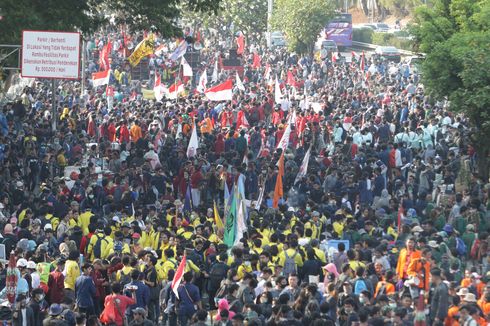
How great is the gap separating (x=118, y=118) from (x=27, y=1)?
4.80 m

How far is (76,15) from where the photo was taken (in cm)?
3152

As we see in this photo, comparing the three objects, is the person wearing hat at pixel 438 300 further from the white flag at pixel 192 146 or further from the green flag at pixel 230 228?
the white flag at pixel 192 146

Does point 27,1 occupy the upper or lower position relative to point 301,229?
upper

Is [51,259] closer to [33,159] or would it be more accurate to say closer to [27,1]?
[33,159]

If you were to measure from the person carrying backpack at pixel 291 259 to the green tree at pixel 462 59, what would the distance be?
31.5 ft

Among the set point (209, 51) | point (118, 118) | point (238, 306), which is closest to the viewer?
point (238, 306)

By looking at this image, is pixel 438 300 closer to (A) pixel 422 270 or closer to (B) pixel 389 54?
(A) pixel 422 270

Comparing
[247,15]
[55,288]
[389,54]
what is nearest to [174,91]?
[55,288]

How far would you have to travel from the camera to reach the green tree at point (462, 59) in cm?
2773

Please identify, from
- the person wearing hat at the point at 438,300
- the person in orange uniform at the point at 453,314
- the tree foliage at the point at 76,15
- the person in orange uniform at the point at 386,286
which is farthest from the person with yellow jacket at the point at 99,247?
the tree foliage at the point at 76,15

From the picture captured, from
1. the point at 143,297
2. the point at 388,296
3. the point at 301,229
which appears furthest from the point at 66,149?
the point at 388,296

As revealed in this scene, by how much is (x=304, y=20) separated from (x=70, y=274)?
4263 cm

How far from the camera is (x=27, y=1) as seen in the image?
3098cm

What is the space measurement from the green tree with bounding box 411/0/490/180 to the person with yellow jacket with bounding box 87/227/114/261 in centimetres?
1045
